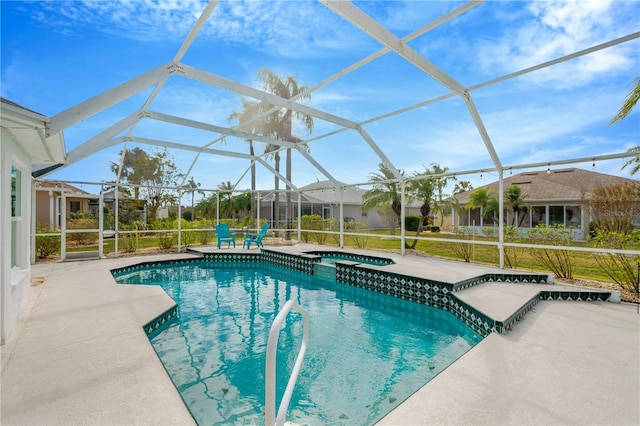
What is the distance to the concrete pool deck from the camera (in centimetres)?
226

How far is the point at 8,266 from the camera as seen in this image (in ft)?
11.2

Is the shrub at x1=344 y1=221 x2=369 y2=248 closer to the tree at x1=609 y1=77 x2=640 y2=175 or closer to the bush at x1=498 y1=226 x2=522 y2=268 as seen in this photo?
the bush at x1=498 y1=226 x2=522 y2=268

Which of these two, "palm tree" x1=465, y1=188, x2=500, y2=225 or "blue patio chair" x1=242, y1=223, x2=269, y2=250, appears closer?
"blue patio chair" x1=242, y1=223, x2=269, y2=250

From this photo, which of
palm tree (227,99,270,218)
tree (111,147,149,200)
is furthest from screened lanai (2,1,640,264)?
tree (111,147,149,200)

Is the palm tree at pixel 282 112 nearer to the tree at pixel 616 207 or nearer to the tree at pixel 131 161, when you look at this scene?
the tree at pixel 131 161

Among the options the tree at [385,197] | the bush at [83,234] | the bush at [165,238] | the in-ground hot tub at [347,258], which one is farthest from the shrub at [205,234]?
the tree at [385,197]

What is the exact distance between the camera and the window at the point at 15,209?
443 centimetres

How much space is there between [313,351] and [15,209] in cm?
464

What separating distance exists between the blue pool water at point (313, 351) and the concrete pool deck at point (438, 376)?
464mm

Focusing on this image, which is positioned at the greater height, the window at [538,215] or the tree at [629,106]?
the tree at [629,106]

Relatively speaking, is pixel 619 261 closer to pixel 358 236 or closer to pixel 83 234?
pixel 358 236

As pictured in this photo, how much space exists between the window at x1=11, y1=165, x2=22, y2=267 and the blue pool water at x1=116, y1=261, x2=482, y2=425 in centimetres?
255

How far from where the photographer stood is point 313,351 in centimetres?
402

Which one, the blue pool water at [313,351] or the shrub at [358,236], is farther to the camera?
the shrub at [358,236]
